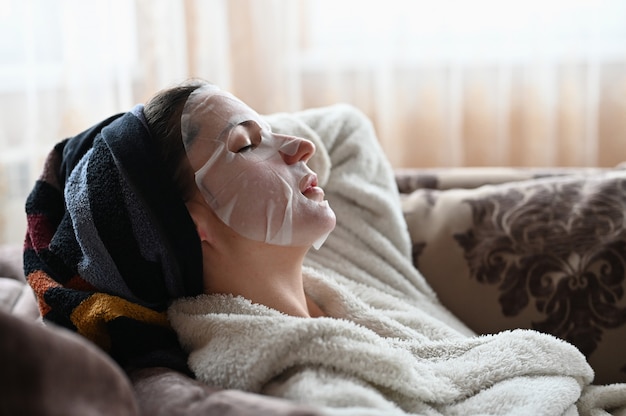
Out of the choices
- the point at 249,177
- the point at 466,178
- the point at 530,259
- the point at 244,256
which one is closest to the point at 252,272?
the point at 244,256

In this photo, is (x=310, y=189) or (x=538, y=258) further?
(x=538, y=258)

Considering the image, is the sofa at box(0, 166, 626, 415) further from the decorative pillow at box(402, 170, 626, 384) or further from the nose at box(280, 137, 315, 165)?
the nose at box(280, 137, 315, 165)

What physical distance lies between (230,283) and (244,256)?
5 centimetres

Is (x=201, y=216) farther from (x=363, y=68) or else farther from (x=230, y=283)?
(x=363, y=68)

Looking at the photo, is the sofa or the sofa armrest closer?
the sofa

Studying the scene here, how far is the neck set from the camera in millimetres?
1314

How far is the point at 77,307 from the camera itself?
1.20 m

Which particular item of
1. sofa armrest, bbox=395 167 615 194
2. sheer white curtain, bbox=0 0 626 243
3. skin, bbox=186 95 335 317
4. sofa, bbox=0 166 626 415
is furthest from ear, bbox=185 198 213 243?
sheer white curtain, bbox=0 0 626 243

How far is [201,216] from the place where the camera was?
130 cm

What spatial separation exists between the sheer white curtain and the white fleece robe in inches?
34.8

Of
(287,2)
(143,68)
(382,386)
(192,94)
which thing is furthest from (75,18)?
(382,386)

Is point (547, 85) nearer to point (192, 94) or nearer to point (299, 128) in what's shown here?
point (299, 128)

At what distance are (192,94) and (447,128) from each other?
1386 mm

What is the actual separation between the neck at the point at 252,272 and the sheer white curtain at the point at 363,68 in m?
1.32
